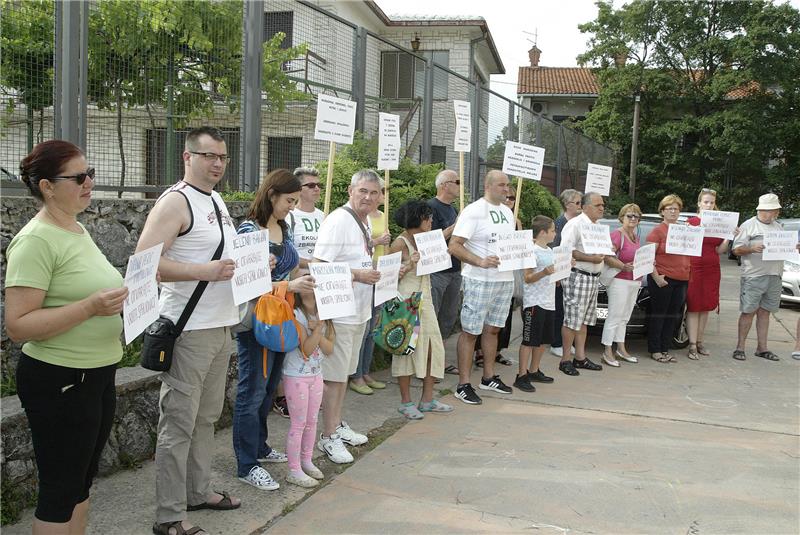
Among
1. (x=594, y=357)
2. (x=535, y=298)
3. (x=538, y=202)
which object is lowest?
(x=594, y=357)

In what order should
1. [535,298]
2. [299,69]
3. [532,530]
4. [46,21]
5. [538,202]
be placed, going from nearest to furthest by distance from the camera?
[532,530], [46,21], [535,298], [299,69], [538,202]

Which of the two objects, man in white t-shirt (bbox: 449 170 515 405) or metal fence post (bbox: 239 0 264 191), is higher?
metal fence post (bbox: 239 0 264 191)

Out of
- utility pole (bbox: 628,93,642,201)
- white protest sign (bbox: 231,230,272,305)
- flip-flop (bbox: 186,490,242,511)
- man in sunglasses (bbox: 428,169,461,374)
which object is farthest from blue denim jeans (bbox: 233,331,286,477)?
utility pole (bbox: 628,93,642,201)

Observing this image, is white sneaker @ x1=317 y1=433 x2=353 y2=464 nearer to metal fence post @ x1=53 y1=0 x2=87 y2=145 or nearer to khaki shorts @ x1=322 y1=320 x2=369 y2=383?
khaki shorts @ x1=322 y1=320 x2=369 y2=383

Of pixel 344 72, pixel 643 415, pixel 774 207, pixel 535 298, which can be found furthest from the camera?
pixel 774 207

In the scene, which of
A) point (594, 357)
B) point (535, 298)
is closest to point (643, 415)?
point (535, 298)

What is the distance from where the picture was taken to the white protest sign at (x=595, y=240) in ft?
25.1

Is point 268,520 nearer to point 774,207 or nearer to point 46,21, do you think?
point 46,21

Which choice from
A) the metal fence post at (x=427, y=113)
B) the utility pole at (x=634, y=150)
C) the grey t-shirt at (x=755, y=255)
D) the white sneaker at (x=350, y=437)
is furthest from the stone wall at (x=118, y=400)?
the utility pole at (x=634, y=150)

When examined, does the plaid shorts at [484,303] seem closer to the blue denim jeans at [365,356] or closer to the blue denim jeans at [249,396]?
the blue denim jeans at [365,356]

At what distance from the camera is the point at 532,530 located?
13.0 ft

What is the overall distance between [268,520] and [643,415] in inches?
147

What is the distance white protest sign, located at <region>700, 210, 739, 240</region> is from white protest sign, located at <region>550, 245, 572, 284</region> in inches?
96.6

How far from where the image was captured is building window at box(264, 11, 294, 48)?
6.97m
